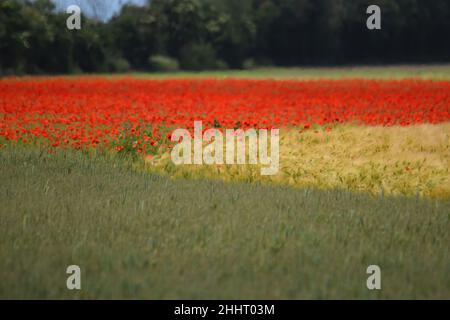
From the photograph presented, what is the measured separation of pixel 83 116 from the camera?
14898 millimetres

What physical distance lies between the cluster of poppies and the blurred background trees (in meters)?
24.2

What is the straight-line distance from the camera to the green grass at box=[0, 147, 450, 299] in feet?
16.9

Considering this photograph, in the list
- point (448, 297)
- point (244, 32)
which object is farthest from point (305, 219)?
point (244, 32)

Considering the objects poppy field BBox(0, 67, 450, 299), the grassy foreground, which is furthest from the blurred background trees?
the grassy foreground

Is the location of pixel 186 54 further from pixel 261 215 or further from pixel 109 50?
pixel 261 215

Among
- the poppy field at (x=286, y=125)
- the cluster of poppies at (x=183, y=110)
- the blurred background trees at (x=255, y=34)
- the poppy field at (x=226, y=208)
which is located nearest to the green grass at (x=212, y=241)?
the poppy field at (x=226, y=208)

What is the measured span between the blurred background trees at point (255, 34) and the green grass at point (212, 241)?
35559 millimetres

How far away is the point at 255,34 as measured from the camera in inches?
2068

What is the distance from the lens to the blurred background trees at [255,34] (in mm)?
46875

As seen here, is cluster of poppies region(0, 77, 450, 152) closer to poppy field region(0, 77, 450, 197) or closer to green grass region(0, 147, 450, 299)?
poppy field region(0, 77, 450, 197)

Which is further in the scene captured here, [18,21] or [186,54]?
[186,54]

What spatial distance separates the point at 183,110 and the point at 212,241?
397 inches

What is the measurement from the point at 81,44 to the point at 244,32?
13.9 meters

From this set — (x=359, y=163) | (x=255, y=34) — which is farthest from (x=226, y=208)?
(x=255, y=34)
